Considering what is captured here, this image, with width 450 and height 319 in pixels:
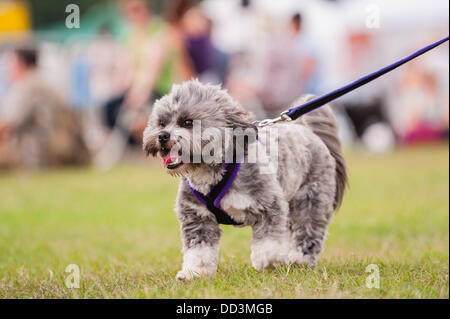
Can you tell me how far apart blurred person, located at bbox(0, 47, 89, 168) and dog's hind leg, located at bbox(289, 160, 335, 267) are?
10563 millimetres

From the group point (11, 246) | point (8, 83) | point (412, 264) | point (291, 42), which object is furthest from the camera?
point (8, 83)

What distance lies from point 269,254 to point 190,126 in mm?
994

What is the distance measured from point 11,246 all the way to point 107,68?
12.1m

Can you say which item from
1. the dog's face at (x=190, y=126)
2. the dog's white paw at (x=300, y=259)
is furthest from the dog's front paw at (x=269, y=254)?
the dog's face at (x=190, y=126)

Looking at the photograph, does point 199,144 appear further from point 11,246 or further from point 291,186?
point 11,246

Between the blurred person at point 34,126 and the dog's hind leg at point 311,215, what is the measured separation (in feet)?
34.7

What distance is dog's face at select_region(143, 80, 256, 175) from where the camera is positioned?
175 inches

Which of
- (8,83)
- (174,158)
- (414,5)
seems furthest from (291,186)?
(414,5)

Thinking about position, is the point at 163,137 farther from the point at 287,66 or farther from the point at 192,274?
the point at 287,66

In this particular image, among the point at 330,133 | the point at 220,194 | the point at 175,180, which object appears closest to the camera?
the point at 220,194

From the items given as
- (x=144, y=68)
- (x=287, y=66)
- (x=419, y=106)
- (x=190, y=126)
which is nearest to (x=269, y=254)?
(x=190, y=126)

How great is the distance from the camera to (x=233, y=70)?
58.8ft

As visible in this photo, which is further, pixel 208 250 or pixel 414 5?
pixel 414 5

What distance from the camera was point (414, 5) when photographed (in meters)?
19.0
